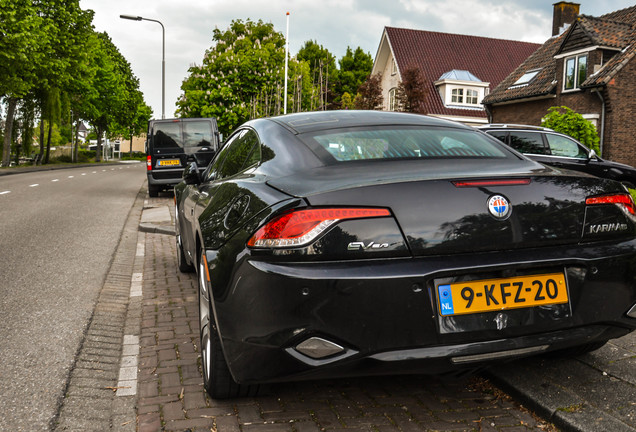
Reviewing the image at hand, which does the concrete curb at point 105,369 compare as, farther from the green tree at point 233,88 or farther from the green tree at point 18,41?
the green tree at point 18,41

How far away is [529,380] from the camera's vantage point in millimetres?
3365

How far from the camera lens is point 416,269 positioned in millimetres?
2559

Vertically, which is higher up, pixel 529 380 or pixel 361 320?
pixel 361 320

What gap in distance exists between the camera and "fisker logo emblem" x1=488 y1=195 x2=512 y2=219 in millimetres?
2674

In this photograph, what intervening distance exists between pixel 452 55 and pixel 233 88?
59.4 feet

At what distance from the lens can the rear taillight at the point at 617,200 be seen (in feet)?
9.38

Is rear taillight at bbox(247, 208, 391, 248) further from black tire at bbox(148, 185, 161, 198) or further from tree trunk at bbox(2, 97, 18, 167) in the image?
tree trunk at bbox(2, 97, 18, 167)

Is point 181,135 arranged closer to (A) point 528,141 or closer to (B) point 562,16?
(A) point 528,141

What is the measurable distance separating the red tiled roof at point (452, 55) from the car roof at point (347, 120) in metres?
34.5

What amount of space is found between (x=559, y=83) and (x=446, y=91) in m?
10.8

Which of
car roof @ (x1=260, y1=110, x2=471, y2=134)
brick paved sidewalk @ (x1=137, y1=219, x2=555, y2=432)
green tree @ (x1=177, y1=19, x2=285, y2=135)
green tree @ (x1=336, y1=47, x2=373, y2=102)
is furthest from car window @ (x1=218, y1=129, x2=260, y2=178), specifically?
green tree @ (x1=336, y1=47, x2=373, y2=102)

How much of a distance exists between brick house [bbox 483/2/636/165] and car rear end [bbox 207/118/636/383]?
23559 millimetres

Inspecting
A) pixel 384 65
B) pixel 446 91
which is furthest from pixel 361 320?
pixel 384 65

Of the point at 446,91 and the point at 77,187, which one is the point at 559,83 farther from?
the point at 77,187
